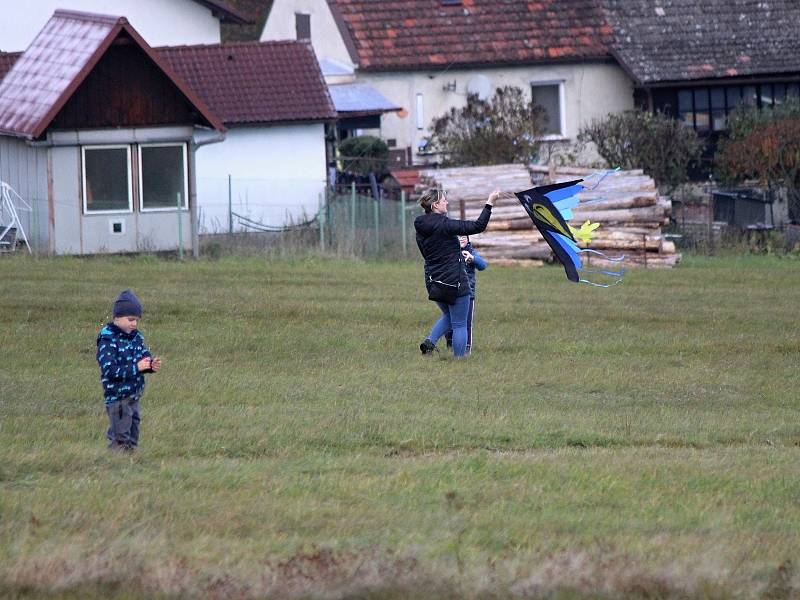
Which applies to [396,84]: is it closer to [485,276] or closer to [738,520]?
[485,276]

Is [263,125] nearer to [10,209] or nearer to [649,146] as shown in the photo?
[10,209]

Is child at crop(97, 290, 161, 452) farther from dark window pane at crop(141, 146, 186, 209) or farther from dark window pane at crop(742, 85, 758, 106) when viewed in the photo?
dark window pane at crop(742, 85, 758, 106)

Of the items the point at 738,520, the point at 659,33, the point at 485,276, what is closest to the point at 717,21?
the point at 659,33

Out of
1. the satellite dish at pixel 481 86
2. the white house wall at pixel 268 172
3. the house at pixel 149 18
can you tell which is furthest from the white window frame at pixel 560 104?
the white house wall at pixel 268 172

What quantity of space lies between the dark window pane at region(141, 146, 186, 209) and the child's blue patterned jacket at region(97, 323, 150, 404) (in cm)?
1847

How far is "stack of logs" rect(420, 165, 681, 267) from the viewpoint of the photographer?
2608 centimetres

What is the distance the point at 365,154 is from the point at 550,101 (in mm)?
6500

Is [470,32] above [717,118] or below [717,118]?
above

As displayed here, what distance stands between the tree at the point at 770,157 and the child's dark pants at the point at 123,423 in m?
23.1

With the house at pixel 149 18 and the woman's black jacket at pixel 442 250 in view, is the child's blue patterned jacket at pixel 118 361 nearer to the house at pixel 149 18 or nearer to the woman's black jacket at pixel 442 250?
the woman's black jacket at pixel 442 250

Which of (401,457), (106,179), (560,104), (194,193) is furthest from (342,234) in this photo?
(401,457)

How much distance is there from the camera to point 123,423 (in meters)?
8.34

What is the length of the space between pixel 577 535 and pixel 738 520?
3.11 feet

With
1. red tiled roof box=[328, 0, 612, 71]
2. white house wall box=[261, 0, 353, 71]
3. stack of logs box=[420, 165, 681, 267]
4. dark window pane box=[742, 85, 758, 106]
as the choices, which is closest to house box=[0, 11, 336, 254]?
stack of logs box=[420, 165, 681, 267]
